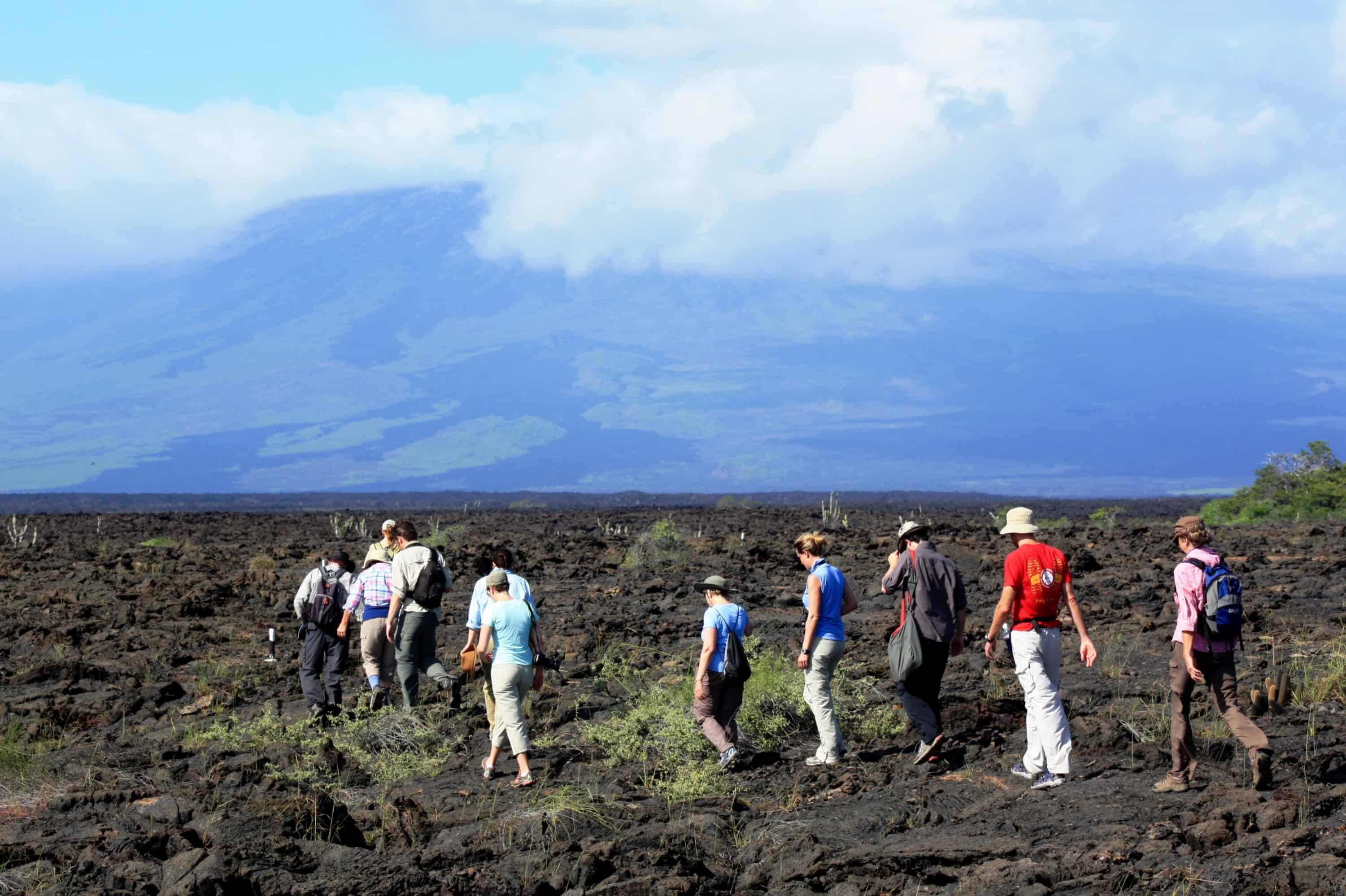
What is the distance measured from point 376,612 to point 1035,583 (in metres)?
6.15

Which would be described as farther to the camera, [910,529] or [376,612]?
[376,612]

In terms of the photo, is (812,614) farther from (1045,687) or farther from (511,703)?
(511,703)

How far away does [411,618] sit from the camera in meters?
11.9

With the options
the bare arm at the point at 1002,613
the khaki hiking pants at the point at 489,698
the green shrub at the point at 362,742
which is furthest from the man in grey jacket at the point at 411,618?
the bare arm at the point at 1002,613

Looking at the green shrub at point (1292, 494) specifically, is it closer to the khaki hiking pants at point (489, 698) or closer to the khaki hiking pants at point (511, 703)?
the khaki hiking pants at point (489, 698)

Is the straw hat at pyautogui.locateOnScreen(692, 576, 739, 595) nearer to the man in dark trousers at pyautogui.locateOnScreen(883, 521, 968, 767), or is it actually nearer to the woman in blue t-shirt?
the woman in blue t-shirt

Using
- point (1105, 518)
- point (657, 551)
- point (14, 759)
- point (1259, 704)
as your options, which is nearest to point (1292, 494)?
point (1105, 518)

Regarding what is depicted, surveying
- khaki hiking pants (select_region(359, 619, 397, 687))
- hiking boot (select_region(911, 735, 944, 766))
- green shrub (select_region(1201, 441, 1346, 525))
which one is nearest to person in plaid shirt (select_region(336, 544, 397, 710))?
khaki hiking pants (select_region(359, 619, 397, 687))

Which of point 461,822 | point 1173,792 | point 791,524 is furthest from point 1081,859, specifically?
point 791,524

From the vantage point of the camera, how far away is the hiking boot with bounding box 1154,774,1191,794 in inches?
316

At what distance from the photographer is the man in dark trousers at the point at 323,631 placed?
11742 millimetres

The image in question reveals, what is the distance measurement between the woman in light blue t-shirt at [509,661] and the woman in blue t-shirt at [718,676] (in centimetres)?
122

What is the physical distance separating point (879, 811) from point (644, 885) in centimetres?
191

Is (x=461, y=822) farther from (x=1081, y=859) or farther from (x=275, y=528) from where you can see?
(x=275, y=528)
